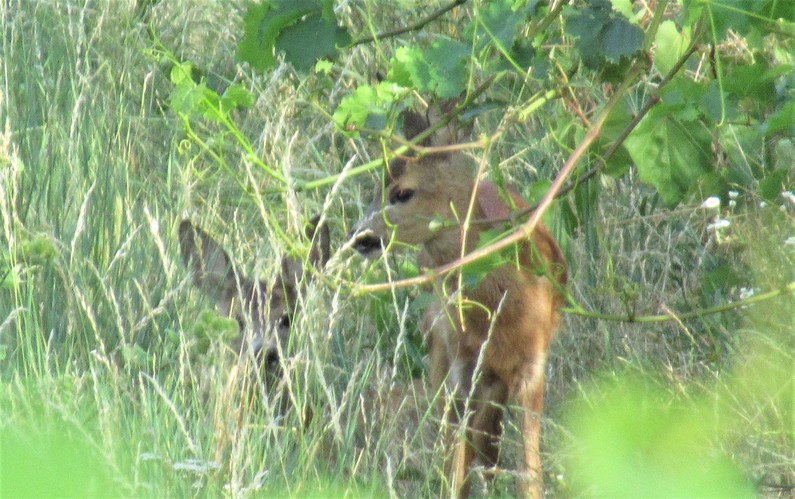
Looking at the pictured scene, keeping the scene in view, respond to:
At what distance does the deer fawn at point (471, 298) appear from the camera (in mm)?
4582

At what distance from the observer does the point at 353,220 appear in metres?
5.67

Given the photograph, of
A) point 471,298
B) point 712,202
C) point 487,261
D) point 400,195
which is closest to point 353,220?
point 400,195

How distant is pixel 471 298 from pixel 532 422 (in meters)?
0.58

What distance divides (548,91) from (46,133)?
2.48 meters

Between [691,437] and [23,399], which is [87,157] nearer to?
[23,399]

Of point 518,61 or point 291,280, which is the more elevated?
point 518,61

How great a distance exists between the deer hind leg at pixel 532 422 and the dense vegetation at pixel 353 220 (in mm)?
83

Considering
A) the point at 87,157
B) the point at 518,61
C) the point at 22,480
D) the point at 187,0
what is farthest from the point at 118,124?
the point at 22,480

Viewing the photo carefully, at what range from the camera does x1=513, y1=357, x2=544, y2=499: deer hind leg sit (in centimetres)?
393

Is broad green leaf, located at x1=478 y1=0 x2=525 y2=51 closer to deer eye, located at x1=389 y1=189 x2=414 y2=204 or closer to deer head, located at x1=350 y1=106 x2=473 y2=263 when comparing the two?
deer head, located at x1=350 y1=106 x2=473 y2=263

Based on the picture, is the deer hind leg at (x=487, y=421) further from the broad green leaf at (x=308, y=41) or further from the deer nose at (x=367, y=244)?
the broad green leaf at (x=308, y=41)

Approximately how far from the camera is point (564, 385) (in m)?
4.94

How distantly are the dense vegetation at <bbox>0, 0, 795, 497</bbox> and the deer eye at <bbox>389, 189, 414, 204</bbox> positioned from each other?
29 cm

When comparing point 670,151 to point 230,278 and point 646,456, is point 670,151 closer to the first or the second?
point 230,278
